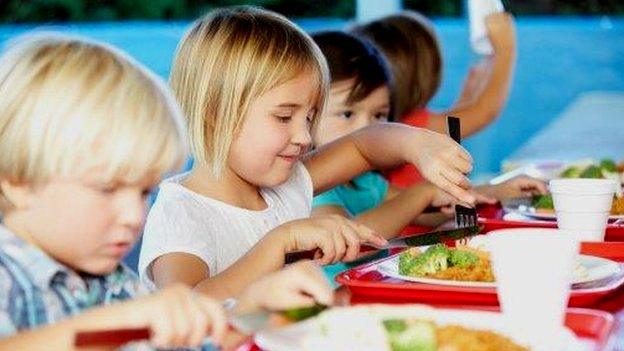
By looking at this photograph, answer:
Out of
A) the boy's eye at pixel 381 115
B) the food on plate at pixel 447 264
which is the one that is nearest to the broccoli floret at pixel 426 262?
the food on plate at pixel 447 264

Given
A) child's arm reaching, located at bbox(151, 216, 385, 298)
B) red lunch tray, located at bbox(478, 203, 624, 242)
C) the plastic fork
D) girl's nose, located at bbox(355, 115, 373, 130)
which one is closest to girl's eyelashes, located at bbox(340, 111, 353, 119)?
girl's nose, located at bbox(355, 115, 373, 130)

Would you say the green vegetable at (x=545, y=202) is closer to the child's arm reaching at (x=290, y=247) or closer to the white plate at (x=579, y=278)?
the white plate at (x=579, y=278)

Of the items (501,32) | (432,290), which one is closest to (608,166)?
(501,32)

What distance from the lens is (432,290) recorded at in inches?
65.5

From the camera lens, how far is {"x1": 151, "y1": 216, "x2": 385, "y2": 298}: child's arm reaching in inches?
69.5

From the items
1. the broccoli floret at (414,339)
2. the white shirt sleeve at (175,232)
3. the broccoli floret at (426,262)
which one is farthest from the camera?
the white shirt sleeve at (175,232)

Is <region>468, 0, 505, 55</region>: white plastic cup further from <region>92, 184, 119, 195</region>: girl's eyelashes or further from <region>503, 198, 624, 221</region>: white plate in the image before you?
<region>92, 184, 119, 195</region>: girl's eyelashes

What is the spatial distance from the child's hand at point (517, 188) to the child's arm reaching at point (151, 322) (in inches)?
63.7

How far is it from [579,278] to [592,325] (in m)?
0.25

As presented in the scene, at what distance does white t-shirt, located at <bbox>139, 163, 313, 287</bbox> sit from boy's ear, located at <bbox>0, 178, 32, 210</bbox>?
508mm

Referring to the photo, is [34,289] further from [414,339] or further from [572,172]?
[572,172]

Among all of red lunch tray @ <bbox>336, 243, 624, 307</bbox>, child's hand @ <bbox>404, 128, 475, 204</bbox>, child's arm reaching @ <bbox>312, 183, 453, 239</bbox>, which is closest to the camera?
red lunch tray @ <bbox>336, 243, 624, 307</bbox>

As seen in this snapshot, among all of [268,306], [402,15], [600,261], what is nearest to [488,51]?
[402,15]

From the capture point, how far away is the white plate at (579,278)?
5.47 ft
